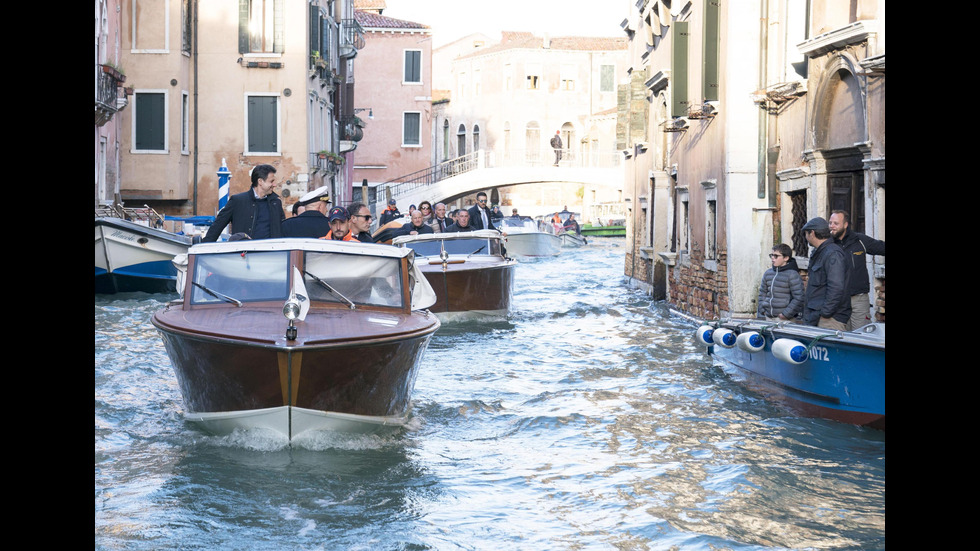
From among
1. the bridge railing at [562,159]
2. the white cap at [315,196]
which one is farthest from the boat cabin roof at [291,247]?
the bridge railing at [562,159]

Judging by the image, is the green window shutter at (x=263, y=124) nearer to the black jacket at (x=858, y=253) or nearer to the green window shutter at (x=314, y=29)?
the green window shutter at (x=314, y=29)

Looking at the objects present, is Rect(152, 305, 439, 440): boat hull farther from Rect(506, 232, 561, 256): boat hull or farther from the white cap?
Rect(506, 232, 561, 256): boat hull

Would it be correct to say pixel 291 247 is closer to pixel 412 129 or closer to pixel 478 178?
pixel 478 178

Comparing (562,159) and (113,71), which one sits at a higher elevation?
(562,159)

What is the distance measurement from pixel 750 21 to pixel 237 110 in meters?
14.7

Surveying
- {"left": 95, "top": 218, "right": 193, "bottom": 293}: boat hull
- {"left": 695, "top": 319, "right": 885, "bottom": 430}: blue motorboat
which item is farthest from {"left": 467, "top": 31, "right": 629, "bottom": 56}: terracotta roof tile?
{"left": 695, "top": 319, "right": 885, "bottom": 430}: blue motorboat

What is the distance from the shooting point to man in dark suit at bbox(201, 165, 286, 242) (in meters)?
8.39

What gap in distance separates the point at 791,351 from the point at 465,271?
703cm

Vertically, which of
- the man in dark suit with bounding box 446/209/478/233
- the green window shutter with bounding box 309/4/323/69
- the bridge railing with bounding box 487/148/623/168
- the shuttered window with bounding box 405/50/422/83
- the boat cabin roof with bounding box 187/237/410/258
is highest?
the shuttered window with bounding box 405/50/422/83

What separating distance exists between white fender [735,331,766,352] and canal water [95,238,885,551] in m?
0.51

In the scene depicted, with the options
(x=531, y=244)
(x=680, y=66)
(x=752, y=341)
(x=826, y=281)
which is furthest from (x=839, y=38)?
(x=531, y=244)

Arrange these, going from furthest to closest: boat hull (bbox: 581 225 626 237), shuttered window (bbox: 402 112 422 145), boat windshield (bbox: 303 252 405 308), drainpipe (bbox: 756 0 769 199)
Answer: boat hull (bbox: 581 225 626 237) < shuttered window (bbox: 402 112 422 145) < drainpipe (bbox: 756 0 769 199) < boat windshield (bbox: 303 252 405 308)

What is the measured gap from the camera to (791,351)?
779cm
